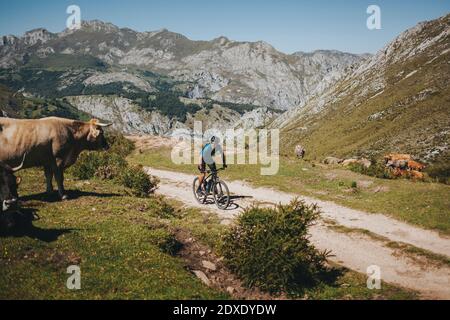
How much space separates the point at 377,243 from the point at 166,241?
9657 millimetres

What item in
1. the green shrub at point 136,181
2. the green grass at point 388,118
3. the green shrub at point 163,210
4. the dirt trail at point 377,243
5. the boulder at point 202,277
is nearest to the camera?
the boulder at point 202,277

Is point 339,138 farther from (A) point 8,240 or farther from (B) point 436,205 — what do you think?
(A) point 8,240

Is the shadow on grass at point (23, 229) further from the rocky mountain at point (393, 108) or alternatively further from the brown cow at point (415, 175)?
the rocky mountain at point (393, 108)

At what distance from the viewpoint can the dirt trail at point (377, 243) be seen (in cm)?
1271

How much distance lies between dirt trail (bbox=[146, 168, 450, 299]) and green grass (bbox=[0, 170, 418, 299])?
106 cm

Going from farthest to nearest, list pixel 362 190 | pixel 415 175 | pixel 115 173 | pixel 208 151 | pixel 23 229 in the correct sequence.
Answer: pixel 415 175 < pixel 115 173 < pixel 362 190 < pixel 208 151 < pixel 23 229

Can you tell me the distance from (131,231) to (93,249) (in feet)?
7.09

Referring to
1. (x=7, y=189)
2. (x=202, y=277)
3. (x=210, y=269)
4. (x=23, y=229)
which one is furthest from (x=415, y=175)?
(x=7, y=189)

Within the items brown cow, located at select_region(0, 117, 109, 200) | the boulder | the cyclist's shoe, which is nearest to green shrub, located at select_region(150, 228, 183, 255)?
the boulder

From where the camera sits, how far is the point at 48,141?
1622 cm

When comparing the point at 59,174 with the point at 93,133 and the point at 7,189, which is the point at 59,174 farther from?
the point at 7,189

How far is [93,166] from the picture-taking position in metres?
25.8

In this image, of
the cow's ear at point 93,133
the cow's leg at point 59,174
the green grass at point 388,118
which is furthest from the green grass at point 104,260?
the green grass at point 388,118

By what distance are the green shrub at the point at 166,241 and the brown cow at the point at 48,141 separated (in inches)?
254
